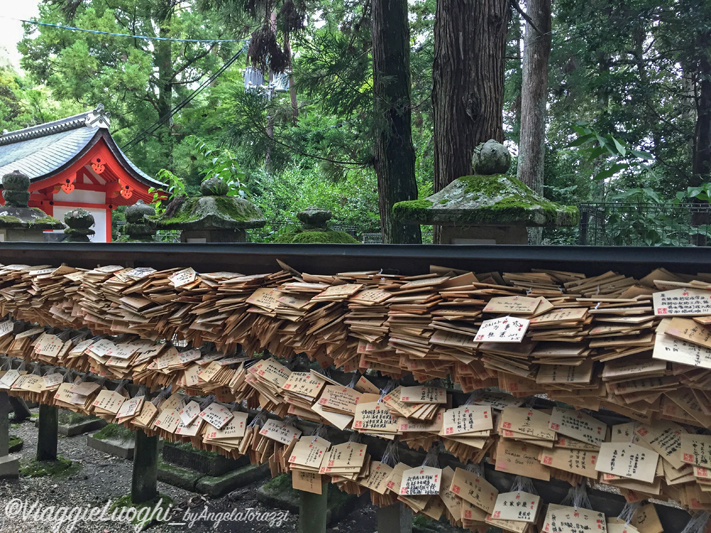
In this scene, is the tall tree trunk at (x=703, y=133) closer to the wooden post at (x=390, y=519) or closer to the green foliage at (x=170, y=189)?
the green foliage at (x=170, y=189)

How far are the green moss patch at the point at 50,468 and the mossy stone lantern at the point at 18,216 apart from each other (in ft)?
7.49

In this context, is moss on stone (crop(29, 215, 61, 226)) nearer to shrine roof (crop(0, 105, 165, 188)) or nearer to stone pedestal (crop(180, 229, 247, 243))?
stone pedestal (crop(180, 229, 247, 243))

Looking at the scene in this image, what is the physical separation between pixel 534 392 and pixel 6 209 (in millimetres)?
5678

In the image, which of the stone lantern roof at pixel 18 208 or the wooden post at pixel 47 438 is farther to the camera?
the stone lantern roof at pixel 18 208

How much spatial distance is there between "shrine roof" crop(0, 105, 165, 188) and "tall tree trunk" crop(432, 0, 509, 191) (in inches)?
301

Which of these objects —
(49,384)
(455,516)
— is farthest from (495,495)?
(49,384)

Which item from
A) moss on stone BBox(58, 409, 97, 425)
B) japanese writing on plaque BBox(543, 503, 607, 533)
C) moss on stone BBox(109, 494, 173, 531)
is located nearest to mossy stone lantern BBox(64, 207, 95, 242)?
moss on stone BBox(58, 409, 97, 425)

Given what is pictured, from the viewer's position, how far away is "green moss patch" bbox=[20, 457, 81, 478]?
4.61 metres

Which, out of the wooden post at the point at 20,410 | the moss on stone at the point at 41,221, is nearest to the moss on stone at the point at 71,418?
the wooden post at the point at 20,410

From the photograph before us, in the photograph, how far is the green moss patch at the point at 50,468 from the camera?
4605 millimetres

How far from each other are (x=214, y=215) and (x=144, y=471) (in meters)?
1.93

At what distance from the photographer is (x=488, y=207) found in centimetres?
272

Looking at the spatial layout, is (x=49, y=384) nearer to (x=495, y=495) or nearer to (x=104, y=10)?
(x=495, y=495)

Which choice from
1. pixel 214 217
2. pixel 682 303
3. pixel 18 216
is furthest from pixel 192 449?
pixel 682 303
